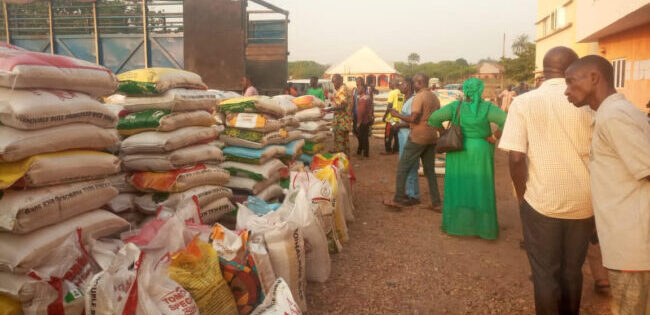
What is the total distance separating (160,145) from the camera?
366cm

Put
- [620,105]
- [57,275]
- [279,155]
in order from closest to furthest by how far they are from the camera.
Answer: [620,105], [57,275], [279,155]

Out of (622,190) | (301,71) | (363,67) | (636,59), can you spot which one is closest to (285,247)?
(622,190)

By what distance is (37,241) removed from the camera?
8.30 feet

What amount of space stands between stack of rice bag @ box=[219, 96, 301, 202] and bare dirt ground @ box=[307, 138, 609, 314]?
1053mm

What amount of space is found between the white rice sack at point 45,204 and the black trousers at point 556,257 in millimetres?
2623

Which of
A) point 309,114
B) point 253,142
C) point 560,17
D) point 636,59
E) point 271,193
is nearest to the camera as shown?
point 253,142

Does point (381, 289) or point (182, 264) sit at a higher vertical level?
point (182, 264)

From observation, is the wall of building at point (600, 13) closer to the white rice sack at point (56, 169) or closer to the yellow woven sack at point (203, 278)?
the yellow woven sack at point (203, 278)

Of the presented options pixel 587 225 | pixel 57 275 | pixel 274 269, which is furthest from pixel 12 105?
pixel 587 225

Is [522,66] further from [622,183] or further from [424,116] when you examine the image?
[622,183]

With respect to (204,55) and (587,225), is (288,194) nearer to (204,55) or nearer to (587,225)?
(587,225)

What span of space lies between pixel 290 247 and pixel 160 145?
1304 mm

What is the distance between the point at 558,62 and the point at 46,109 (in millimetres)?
2954

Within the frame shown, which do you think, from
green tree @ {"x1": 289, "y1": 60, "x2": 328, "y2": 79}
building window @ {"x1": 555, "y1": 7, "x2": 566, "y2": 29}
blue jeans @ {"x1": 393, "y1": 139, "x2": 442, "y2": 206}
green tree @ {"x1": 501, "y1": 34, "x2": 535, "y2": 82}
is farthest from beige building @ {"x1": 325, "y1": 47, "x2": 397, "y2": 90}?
blue jeans @ {"x1": 393, "y1": 139, "x2": 442, "y2": 206}
